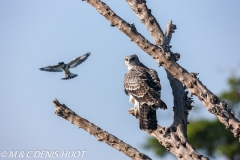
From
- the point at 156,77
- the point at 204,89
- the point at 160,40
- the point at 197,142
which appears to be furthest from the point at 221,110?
the point at 197,142

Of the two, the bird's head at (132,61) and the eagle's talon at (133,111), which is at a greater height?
the bird's head at (132,61)

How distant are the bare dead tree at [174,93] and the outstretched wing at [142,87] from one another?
117 centimetres

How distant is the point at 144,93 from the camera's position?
12367 millimetres

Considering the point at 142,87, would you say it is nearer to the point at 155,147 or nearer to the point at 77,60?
the point at 77,60

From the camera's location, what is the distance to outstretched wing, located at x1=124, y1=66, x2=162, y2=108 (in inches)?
479

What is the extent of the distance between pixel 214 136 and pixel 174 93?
1711cm

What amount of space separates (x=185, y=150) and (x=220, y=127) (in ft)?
61.9

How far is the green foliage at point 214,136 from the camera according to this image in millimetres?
26562

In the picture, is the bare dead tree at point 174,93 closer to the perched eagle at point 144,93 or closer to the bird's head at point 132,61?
the perched eagle at point 144,93

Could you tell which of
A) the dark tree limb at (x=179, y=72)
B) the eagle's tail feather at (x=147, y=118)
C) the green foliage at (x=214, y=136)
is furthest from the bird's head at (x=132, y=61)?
the green foliage at (x=214, y=136)

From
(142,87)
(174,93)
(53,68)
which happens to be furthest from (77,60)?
(174,93)

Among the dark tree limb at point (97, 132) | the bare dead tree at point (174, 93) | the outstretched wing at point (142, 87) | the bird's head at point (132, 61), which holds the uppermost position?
the bird's head at point (132, 61)

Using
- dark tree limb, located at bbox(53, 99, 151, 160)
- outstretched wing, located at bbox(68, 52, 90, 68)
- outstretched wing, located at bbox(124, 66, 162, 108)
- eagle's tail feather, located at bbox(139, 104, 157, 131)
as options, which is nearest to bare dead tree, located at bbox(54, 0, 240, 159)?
dark tree limb, located at bbox(53, 99, 151, 160)

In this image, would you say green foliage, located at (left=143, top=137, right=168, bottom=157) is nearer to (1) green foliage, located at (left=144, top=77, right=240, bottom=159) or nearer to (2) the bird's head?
(1) green foliage, located at (left=144, top=77, right=240, bottom=159)
